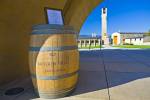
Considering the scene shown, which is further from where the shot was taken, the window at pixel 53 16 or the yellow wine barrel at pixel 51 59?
the window at pixel 53 16

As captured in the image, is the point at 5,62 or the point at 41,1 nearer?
the point at 5,62

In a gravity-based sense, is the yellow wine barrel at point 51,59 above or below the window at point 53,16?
below

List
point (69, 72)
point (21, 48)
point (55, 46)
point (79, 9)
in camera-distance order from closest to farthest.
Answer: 1. point (55, 46)
2. point (69, 72)
3. point (21, 48)
4. point (79, 9)

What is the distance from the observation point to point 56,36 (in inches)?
107

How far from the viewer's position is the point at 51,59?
106 inches

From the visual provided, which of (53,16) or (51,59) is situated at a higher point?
(53,16)

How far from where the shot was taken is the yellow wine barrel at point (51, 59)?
270 cm

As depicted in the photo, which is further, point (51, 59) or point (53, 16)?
point (53, 16)

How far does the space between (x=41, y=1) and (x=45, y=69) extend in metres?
2.43

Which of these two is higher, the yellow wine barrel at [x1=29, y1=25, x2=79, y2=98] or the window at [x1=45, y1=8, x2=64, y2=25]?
the window at [x1=45, y1=8, x2=64, y2=25]

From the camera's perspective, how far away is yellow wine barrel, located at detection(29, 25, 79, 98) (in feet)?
8.86

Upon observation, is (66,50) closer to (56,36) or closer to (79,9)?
(56,36)

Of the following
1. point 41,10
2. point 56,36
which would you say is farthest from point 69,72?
point 41,10

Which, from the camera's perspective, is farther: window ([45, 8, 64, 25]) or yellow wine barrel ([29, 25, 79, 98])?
window ([45, 8, 64, 25])
